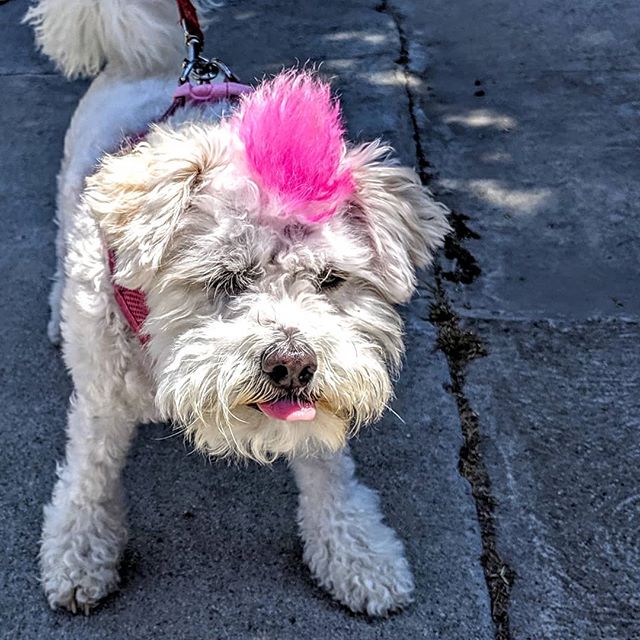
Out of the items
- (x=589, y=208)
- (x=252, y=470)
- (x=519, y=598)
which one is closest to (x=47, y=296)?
(x=252, y=470)

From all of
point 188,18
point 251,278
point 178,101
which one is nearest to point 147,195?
point 251,278

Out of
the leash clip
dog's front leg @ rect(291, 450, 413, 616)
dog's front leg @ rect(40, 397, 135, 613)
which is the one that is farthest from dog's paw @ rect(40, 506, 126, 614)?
the leash clip

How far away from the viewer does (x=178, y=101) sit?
115 inches

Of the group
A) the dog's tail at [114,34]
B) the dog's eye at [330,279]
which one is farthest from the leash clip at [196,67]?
the dog's eye at [330,279]

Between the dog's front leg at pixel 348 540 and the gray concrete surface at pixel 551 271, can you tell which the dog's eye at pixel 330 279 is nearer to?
the dog's front leg at pixel 348 540

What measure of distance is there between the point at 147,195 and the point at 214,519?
1392 mm

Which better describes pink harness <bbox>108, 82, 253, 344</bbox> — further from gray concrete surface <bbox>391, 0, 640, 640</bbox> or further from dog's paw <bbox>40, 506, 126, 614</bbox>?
gray concrete surface <bbox>391, 0, 640, 640</bbox>

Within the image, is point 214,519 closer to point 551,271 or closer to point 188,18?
point 188,18

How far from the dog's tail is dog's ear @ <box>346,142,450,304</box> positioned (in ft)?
5.01

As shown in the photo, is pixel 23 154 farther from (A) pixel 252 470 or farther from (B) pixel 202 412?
(B) pixel 202 412

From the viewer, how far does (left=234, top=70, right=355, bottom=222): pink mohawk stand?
6.80 ft

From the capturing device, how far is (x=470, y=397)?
11.4 feet

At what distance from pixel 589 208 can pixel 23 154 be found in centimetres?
345

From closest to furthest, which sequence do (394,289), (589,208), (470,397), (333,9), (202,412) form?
1. (202,412)
2. (394,289)
3. (470,397)
4. (589,208)
5. (333,9)
